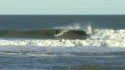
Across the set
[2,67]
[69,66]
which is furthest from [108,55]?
[2,67]

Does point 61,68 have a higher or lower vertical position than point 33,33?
higher

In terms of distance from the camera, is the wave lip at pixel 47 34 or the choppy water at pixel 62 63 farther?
the wave lip at pixel 47 34

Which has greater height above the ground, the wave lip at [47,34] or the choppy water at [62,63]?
the choppy water at [62,63]

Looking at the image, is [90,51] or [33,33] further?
[33,33]

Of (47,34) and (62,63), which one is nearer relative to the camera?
(62,63)

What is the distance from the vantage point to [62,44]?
40.1 m

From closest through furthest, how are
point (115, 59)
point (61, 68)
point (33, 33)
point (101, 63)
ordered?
1. point (61, 68)
2. point (101, 63)
3. point (115, 59)
4. point (33, 33)

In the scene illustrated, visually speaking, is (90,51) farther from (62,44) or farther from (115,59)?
(62,44)

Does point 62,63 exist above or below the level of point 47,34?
above

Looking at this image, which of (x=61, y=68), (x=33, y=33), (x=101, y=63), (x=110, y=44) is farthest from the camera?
(x=33, y=33)

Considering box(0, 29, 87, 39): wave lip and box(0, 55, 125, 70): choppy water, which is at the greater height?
box(0, 55, 125, 70): choppy water

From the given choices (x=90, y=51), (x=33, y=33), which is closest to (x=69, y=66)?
(x=90, y=51)

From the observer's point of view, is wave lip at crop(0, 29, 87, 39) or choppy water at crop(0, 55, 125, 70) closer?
choppy water at crop(0, 55, 125, 70)

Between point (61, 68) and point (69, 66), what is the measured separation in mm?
775
